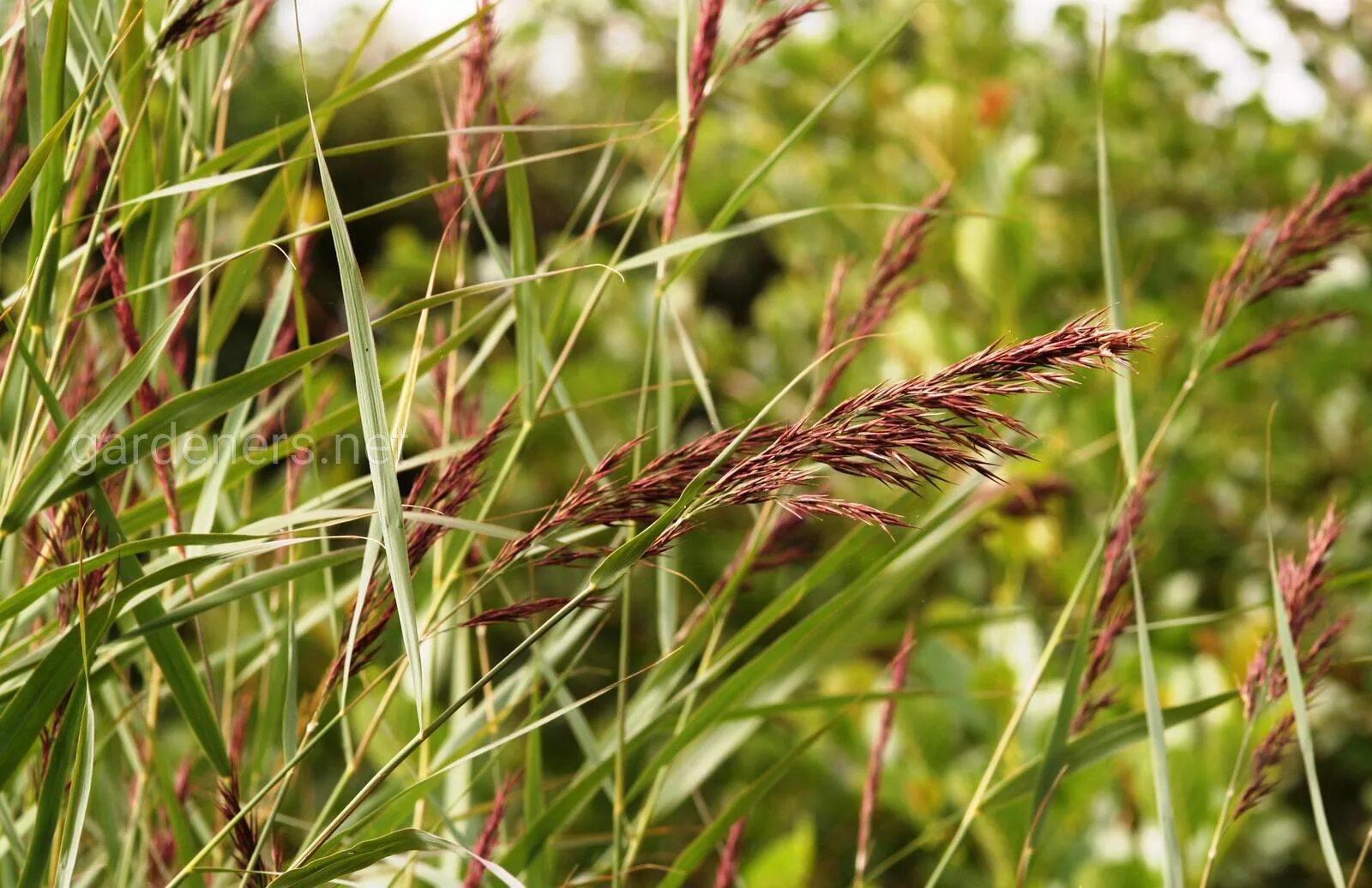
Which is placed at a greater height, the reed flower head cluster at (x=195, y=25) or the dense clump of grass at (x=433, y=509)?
the reed flower head cluster at (x=195, y=25)

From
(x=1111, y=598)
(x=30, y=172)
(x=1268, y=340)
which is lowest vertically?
(x=1111, y=598)

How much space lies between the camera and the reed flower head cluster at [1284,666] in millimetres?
702

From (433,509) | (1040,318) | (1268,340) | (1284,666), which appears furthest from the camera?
(1040,318)

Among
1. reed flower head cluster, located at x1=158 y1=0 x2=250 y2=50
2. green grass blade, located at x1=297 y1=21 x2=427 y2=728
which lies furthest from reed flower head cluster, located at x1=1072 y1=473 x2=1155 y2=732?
reed flower head cluster, located at x1=158 y1=0 x2=250 y2=50

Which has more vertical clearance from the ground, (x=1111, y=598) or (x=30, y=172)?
(x=30, y=172)

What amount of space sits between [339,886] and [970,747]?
1.21 meters

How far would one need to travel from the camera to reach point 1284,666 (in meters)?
0.71

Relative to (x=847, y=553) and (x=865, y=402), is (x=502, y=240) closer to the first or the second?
(x=847, y=553)

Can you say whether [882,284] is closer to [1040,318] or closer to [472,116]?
[472,116]

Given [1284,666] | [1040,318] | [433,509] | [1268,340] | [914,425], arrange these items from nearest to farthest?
[914,425] → [433,509] → [1284,666] → [1268,340] → [1040,318]

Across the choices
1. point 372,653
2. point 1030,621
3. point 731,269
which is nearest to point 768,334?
point 1030,621

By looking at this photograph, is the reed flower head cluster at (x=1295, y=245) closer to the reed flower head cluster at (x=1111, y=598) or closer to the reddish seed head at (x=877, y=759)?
the reed flower head cluster at (x=1111, y=598)

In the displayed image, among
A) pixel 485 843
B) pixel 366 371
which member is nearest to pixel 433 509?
pixel 366 371

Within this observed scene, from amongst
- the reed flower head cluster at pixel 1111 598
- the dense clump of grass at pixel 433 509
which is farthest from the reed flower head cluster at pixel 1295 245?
the reed flower head cluster at pixel 1111 598
